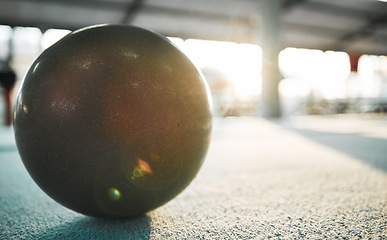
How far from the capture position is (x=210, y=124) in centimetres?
117

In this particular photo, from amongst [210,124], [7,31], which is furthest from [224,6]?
[210,124]

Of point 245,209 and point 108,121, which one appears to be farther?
point 245,209

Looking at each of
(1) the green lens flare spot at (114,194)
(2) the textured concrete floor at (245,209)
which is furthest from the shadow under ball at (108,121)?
(2) the textured concrete floor at (245,209)

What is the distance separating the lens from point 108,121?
0.92m

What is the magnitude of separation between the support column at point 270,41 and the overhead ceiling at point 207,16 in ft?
1.21

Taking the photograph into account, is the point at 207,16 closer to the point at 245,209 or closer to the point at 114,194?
the point at 245,209

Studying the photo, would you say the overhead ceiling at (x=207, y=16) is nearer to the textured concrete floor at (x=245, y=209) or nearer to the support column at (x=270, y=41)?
the support column at (x=270, y=41)

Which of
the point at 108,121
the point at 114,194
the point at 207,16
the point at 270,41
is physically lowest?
the point at 114,194

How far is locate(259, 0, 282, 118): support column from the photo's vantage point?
27.5 ft

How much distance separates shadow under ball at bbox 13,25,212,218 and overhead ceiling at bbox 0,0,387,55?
8.38 m

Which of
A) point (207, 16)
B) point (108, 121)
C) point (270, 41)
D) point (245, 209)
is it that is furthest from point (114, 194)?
point (207, 16)

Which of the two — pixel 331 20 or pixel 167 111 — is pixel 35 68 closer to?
pixel 167 111

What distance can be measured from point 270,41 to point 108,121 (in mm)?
8368

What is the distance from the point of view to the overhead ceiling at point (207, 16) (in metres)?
8.51
